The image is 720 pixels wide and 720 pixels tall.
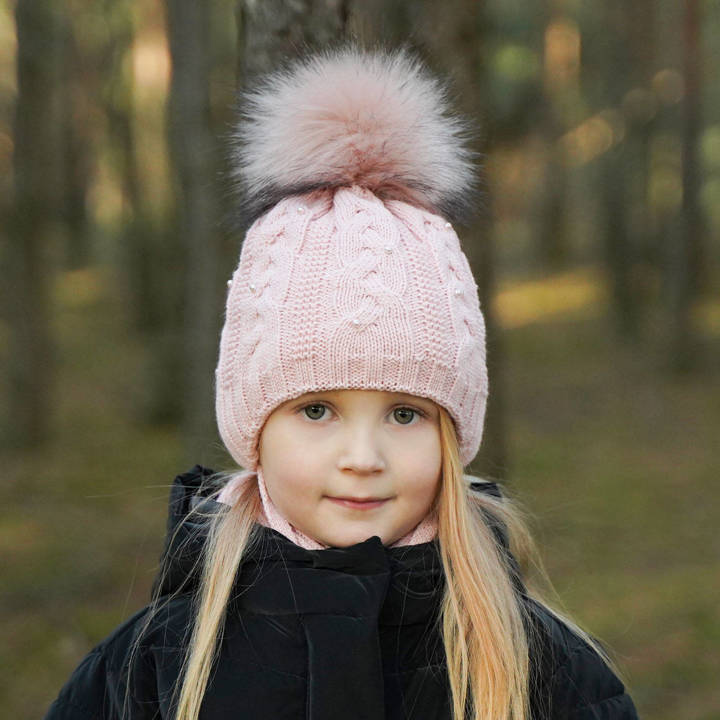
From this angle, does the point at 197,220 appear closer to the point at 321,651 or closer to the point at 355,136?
the point at 355,136

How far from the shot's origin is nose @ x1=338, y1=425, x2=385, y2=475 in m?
2.29

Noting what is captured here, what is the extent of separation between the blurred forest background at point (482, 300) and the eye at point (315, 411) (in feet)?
2.23

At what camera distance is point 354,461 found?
229cm

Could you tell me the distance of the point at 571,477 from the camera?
9.63 meters

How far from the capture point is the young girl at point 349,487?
7.70ft

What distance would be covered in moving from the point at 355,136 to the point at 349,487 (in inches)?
32.2

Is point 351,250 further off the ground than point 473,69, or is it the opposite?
point 473,69

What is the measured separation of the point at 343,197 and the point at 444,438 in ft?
1.98

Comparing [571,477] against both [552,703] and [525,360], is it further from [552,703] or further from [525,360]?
[552,703]

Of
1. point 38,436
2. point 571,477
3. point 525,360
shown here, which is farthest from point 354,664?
point 525,360

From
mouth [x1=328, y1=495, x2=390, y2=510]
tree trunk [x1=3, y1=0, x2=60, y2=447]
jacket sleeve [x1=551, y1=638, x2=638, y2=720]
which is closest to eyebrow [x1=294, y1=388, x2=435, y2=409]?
mouth [x1=328, y1=495, x2=390, y2=510]

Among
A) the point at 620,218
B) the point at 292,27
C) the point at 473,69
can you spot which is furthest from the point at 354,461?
the point at 620,218

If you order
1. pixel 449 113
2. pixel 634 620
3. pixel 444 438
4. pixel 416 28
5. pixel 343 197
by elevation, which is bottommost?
pixel 634 620

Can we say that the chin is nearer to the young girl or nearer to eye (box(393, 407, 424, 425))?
the young girl
